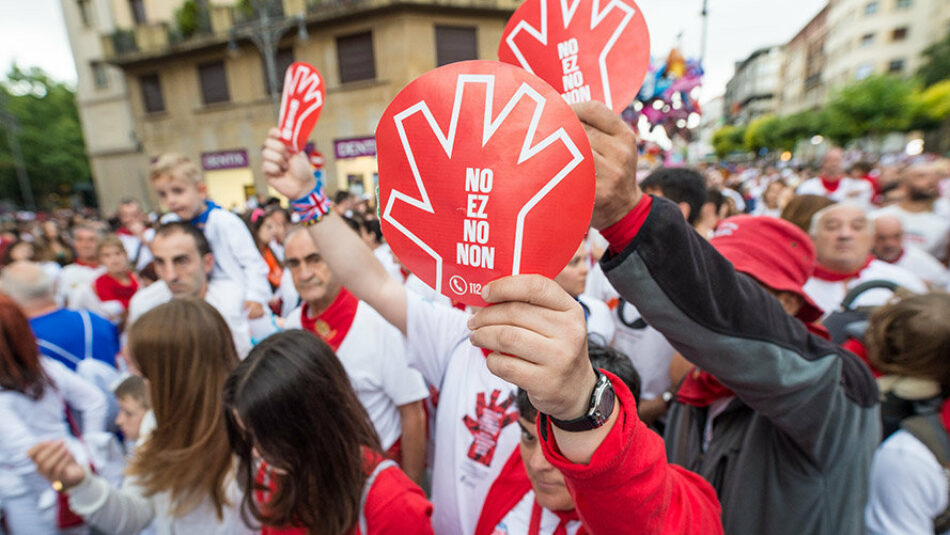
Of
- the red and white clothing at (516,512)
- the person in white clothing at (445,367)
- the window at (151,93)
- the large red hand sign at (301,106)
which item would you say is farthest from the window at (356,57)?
the red and white clothing at (516,512)

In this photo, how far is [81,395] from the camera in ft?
7.78

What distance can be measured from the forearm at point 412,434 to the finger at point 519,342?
1641 millimetres

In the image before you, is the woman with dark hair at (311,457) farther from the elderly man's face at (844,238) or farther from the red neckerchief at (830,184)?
the red neckerchief at (830,184)

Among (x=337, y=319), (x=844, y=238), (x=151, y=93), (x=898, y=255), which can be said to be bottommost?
(x=898, y=255)

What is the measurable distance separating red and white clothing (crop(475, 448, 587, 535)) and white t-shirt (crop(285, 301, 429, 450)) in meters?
0.79

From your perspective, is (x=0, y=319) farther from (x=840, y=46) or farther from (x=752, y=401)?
(x=840, y=46)

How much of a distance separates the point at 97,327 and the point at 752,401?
12.9ft

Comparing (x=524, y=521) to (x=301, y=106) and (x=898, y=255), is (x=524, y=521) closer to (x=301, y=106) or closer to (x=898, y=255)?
(x=301, y=106)

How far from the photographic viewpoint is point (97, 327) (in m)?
3.14

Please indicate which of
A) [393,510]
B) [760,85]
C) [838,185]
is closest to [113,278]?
[393,510]

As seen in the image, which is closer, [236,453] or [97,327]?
[236,453]

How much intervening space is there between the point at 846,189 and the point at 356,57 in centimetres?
1459

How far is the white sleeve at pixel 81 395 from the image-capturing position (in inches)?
90.9

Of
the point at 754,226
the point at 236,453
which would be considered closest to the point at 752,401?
the point at 754,226
